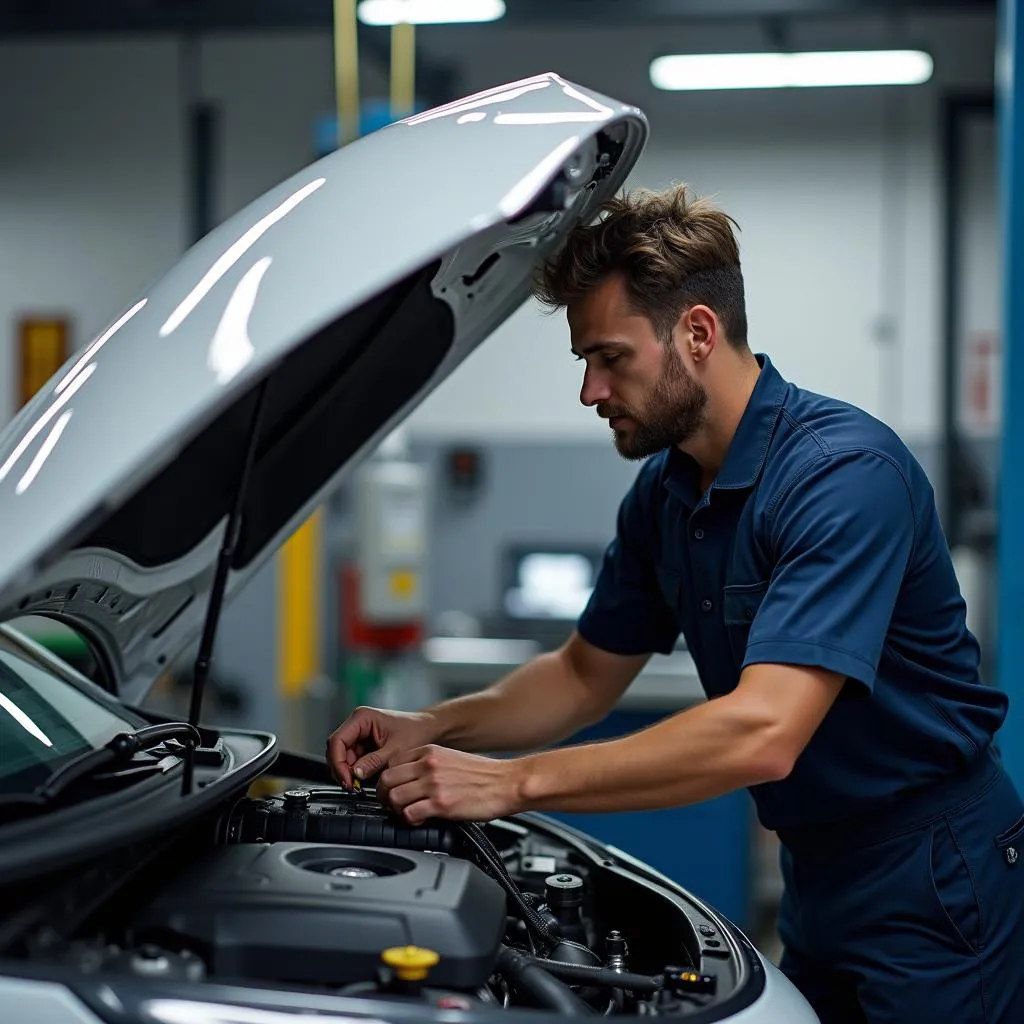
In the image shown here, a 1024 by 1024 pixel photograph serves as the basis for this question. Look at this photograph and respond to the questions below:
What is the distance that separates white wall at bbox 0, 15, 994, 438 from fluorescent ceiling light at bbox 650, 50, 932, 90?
635 mm

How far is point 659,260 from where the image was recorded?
1771 mm

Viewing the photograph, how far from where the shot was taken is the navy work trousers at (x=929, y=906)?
182 centimetres

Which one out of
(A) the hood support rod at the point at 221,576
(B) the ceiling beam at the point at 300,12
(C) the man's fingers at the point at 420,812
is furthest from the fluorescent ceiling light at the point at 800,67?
(C) the man's fingers at the point at 420,812

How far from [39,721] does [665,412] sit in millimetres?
877

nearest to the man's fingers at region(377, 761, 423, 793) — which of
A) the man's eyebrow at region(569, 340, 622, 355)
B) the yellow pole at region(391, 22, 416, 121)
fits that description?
the man's eyebrow at region(569, 340, 622, 355)

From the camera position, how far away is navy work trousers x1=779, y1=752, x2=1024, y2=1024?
1820mm

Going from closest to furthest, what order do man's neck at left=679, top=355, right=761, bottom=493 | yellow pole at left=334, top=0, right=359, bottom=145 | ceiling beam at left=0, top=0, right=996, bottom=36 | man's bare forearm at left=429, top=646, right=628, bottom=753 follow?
man's neck at left=679, top=355, right=761, bottom=493, man's bare forearm at left=429, top=646, right=628, bottom=753, yellow pole at left=334, top=0, right=359, bottom=145, ceiling beam at left=0, top=0, right=996, bottom=36

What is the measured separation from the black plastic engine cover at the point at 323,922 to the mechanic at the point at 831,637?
7.4 inches

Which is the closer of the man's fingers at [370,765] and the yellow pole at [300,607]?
the man's fingers at [370,765]

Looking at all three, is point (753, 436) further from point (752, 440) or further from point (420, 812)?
point (420, 812)

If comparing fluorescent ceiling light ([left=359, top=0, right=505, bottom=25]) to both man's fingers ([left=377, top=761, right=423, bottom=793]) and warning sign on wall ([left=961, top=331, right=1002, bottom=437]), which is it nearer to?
warning sign on wall ([left=961, top=331, right=1002, bottom=437])

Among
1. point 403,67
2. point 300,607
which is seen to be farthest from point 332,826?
point 403,67

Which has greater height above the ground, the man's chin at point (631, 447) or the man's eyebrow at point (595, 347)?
the man's eyebrow at point (595, 347)

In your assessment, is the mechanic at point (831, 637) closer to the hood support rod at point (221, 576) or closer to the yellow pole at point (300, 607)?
the hood support rod at point (221, 576)
